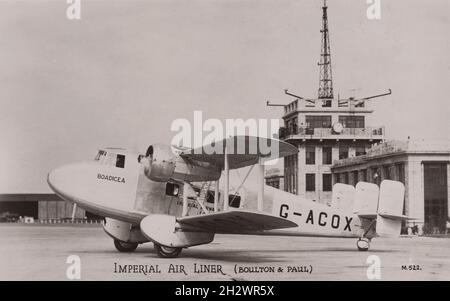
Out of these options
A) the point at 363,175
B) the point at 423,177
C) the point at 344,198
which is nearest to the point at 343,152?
the point at 363,175

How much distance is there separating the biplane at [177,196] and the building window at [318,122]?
20852 mm

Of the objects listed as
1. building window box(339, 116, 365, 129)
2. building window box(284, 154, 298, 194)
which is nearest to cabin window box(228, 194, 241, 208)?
building window box(284, 154, 298, 194)

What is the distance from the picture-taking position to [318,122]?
37844 mm

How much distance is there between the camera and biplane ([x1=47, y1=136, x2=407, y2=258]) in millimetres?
14430

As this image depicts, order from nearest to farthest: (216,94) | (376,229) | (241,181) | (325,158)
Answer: (216,94) < (241,181) < (376,229) < (325,158)

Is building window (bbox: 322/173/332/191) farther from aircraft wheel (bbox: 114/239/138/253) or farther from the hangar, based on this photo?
aircraft wheel (bbox: 114/239/138/253)

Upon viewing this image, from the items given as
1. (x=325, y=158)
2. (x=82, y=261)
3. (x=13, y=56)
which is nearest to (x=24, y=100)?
(x=13, y=56)

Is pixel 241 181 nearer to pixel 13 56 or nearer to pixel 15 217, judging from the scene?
pixel 13 56

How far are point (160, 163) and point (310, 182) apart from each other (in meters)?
24.8

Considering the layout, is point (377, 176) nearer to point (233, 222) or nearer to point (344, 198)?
point (344, 198)

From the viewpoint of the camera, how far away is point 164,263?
14.0 metres

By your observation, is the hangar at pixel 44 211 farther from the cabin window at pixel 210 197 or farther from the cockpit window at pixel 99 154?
the cockpit window at pixel 99 154

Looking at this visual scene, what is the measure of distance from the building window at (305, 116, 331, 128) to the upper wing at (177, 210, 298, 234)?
74.1ft
